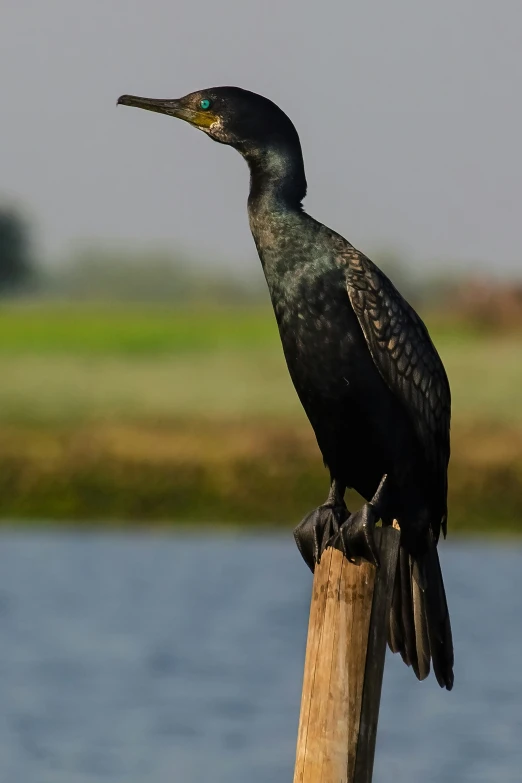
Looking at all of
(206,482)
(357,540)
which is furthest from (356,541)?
(206,482)

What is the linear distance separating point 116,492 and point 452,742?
29.0ft

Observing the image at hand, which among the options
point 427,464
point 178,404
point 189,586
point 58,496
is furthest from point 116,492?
point 427,464

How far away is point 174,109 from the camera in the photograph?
5832 mm

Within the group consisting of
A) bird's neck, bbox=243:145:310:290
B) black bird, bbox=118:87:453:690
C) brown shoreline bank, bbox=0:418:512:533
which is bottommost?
black bird, bbox=118:87:453:690

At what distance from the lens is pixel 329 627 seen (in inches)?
180

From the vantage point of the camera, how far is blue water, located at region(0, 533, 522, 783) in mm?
10133

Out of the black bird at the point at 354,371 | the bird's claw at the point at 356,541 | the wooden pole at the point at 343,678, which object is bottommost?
the wooden pole at the point at 343,678

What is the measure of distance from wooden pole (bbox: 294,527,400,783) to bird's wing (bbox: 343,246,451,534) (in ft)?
3.21

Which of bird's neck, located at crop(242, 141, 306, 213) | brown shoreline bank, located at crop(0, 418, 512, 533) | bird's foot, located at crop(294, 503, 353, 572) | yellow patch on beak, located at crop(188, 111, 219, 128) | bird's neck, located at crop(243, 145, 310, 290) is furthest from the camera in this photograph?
brown shoreline bank, located at crop(0, 418, 512, 533)

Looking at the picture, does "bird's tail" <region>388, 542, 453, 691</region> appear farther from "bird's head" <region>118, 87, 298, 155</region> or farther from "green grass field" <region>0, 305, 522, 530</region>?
"green grass field" <region>0, 305, 522, 530</region>

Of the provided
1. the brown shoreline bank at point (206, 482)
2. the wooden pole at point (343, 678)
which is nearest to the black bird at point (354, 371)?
the wooden pole at point (343, 678)

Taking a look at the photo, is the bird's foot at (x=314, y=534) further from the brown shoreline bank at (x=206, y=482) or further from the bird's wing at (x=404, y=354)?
the brown shoreline bank at (x=206, y=482)

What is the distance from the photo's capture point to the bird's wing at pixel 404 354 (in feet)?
17.7

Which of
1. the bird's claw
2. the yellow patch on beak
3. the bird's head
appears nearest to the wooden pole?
the bird's claw
